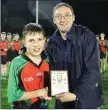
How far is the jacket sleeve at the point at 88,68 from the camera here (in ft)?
4.00

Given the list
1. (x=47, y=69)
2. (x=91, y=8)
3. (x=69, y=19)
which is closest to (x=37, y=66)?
(x=47, y=69)

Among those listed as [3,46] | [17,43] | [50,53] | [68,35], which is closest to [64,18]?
[68,35]

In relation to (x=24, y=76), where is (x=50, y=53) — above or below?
above

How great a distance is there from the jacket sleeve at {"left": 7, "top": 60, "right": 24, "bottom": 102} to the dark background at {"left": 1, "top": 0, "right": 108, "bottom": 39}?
0.31m

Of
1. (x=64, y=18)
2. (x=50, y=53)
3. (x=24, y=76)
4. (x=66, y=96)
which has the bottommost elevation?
(x=66, y=96)

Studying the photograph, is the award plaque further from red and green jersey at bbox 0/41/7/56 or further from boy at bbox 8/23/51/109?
red and green jersey at bbox 0/41/7/56

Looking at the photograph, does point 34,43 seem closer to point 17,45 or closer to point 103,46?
point 17,45

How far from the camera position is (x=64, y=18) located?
1.27 metres

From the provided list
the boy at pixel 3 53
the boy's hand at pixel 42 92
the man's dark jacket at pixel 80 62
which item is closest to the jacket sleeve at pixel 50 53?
the man's dark jacket at pixel 80 62

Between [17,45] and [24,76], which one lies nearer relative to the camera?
[24,76]

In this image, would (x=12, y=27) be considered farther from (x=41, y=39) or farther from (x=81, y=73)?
(x=81, y=73)

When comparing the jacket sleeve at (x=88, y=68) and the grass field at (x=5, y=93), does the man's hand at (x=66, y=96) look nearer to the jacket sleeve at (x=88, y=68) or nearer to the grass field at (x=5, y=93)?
the jacket sleeve at (x=88, y=68)

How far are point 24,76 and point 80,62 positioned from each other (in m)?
0.28

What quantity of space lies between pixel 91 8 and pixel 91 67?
42 cm
